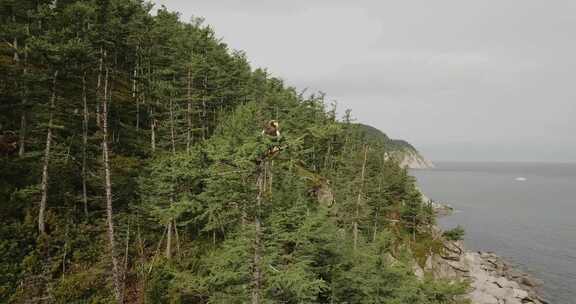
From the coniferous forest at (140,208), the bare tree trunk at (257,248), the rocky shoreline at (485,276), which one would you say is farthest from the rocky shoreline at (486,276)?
the bare tree trunk at (257,248)

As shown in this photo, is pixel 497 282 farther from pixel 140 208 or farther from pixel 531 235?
pixel 140 208

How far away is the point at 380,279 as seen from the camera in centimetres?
1639

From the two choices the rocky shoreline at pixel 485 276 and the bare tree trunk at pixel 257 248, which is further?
the rocky shoreline at pixel 485 276

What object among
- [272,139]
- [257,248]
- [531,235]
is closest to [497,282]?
[531,235]

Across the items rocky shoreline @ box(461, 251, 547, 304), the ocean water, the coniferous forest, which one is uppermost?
the coniferous forest

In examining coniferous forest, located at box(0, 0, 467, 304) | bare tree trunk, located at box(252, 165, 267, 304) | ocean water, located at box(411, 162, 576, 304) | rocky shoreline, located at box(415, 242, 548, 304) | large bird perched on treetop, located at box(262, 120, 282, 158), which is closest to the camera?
large bird perched on treetop, located at box(262, 120, 282, 158)

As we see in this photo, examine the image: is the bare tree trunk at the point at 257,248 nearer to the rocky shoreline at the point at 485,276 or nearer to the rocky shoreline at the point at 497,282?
the rocky shoreline at the point at 485,276

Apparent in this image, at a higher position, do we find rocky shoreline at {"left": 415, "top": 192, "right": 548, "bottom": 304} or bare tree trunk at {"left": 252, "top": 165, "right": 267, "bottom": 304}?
bare tree trunk at {"left": 252, "top": 165, "right": 267, "bottom": 304}

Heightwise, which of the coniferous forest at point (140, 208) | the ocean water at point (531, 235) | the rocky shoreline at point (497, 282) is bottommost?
the rocky shoreline at point (497, 282)

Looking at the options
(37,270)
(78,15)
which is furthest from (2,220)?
(78,15)

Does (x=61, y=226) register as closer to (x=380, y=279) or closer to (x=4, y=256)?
(x=4, y=256)

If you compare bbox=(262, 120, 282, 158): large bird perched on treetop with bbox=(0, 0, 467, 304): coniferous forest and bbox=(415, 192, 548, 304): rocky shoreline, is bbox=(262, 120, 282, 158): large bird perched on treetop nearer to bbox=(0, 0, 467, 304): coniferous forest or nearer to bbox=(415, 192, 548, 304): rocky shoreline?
bbox=(0, 0, 467, 304): coniferous forest

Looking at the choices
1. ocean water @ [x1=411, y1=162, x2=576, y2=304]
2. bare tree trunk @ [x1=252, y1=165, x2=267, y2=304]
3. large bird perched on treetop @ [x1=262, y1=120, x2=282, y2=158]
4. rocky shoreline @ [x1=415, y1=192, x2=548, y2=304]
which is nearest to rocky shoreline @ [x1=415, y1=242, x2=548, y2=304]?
rocky shoreline @ [x1=415, y1=192, x2=548, y2=304]

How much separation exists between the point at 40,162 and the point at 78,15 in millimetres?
10037
